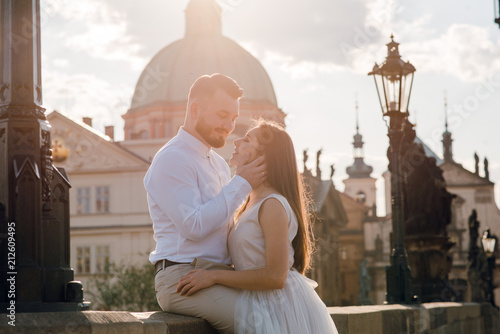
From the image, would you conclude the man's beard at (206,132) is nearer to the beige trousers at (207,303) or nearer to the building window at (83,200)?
the beige trousers at (207,303)

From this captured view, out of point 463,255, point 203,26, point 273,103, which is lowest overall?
point 463,255

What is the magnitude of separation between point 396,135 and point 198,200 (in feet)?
24.8

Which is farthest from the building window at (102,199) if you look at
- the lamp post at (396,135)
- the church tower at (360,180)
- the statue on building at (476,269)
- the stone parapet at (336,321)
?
the church tower at (360,180)

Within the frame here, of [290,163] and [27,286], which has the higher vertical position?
[290,163]

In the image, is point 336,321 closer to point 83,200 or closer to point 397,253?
point 397,253

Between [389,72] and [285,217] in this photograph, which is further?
[389,72]

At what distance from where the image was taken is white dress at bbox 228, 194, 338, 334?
14.4ft

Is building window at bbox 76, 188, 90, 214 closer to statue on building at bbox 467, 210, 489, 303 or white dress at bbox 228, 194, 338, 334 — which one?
statue on building at bbox 467, 210, 489, 303

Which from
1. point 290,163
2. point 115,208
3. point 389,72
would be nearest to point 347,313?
point 290,163

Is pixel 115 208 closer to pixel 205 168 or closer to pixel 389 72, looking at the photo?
pixel 389 72

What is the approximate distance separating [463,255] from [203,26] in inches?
1006

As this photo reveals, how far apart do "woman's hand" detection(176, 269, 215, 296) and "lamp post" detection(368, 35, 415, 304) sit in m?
7.23

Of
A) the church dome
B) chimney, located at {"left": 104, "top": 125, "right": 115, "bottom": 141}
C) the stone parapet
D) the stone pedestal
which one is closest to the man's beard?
the stone parapet

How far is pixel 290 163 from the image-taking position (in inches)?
186
